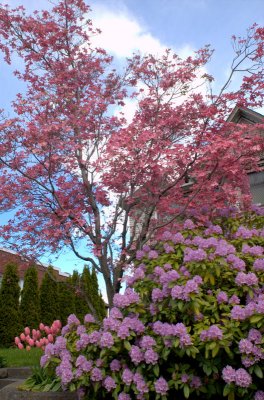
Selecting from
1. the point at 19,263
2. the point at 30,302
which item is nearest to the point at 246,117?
the point at 19,263

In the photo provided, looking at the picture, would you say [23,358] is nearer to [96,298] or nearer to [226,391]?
[226,391]

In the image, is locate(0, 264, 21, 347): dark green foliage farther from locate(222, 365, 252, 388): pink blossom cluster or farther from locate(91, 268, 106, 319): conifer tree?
locate(222, 365, 252, 388): pink blossom cluster

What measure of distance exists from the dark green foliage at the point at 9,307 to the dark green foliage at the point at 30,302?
0.32m

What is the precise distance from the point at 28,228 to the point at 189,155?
3.08m

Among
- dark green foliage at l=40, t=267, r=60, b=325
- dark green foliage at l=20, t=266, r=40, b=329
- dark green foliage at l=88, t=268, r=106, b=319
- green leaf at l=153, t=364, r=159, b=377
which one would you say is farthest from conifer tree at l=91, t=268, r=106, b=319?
green leaf at l=153, t=364, r=159, b=377

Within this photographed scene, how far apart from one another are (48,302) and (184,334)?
46.0 feet

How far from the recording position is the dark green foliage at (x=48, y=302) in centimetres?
1770

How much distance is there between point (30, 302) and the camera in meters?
17.0

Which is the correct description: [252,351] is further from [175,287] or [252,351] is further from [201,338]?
[175,287]

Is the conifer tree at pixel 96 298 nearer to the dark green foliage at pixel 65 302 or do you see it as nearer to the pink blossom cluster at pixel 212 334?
the dark green foliage at pixel 65 302

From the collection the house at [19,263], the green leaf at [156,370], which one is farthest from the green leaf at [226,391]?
the house at [19,263]

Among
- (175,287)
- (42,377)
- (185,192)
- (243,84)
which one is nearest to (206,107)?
(243,84)

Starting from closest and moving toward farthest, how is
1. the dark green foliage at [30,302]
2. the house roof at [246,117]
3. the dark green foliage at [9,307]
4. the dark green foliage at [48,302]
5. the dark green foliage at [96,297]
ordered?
1. the house roof at [246,117]
2. the dark green foliage at [9,307]
3. the dark green foliage at [30,302]
4. the dark green foliage at [48,302]
5. the dark green foliage at [96,297]

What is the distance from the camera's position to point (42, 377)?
6.81 metres
